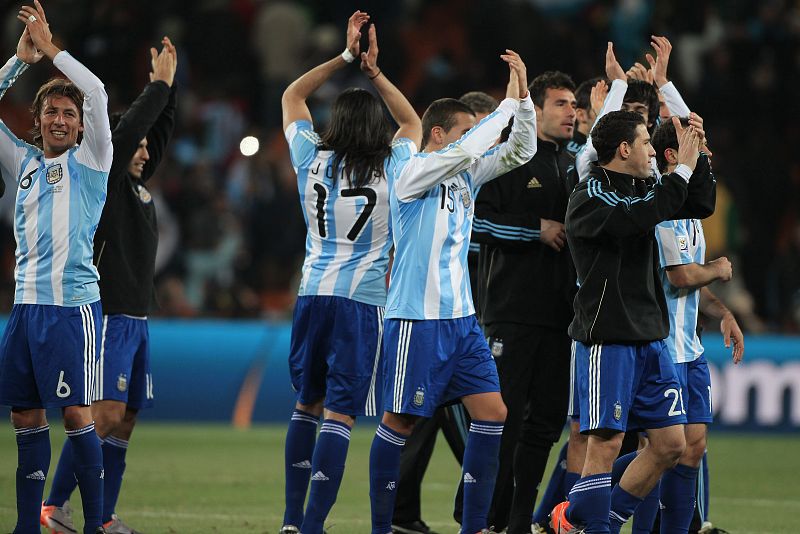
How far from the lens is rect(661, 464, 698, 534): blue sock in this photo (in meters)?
6.55

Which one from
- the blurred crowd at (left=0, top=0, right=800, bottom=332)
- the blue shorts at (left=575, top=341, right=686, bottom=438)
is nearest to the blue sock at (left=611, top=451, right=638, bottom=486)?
the blue shorts at (left=575, top=341, right=686, bottom=438)

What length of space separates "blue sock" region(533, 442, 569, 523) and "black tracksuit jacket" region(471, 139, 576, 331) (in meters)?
0.86

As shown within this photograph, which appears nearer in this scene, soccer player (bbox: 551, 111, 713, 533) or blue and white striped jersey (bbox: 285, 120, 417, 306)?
soccer player (bbox: 551, 111, 713, 533)

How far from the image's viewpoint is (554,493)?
770cm

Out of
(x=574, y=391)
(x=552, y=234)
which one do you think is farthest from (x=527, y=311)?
(x=574, y=391)

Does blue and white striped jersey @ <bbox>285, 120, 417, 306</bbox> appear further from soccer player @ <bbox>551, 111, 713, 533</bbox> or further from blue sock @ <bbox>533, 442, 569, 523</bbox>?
blue sock @ <bbox>533, 442, 569, 523</bbox>

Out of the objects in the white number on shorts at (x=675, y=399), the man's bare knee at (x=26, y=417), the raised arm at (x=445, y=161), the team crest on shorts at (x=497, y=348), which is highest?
the raised arm at (x=445, y=161)

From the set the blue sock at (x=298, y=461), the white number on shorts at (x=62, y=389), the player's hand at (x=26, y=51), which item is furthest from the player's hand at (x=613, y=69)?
the white number on shorts at (x=62, y=389)

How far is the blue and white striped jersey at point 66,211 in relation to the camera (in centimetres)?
642

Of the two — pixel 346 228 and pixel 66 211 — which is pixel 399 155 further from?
pixel 66 211

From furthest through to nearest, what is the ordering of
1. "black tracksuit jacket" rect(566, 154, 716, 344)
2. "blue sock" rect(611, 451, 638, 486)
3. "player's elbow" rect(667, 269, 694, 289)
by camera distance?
"blue sock" rect(611, 451, 638, 486) → "player's elbow" rect(667, 269, 694, 289) → "black tracksuit jacket" rect(566, 154, 716, 344)

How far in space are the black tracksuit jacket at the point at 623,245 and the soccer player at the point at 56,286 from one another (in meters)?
2.49

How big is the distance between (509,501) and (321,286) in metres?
1.77

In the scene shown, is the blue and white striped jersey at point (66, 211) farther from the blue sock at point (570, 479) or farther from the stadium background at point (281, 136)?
the stadium background at point (281, 136)
